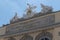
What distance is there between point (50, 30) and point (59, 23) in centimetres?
99

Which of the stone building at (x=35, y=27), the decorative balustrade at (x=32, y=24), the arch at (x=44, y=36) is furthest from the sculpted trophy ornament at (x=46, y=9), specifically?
the arch at (x=44, y=36)

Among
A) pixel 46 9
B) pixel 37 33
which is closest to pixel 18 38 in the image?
pixel 37 33

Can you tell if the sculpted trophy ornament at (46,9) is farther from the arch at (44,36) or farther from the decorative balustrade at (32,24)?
the arch at (44,36)

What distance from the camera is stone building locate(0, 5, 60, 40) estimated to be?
18828 mm

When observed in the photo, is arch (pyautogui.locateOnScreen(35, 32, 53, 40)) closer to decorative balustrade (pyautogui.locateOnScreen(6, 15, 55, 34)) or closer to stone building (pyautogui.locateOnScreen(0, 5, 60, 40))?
stone building (pyautogui.locateOnScreen(0, 5, 60, 40))

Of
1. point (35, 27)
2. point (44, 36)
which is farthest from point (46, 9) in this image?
point (44, 36)

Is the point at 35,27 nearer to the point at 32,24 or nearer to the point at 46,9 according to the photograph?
the point at 32,24

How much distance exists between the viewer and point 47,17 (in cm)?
1956

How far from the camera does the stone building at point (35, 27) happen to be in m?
18.8

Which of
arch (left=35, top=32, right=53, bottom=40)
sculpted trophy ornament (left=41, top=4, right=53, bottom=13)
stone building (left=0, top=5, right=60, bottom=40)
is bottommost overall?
arch (left=35, top=32, right=53, bottom=40)

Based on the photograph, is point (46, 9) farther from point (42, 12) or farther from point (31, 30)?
point (31, 30)

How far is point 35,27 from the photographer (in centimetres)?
1978

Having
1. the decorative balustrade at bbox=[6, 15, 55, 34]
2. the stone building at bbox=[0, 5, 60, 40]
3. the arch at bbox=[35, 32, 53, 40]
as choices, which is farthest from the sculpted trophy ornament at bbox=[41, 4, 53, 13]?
the arch at bbox=[35, 32, 53, 40]

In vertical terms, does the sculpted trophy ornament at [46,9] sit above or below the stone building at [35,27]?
above
